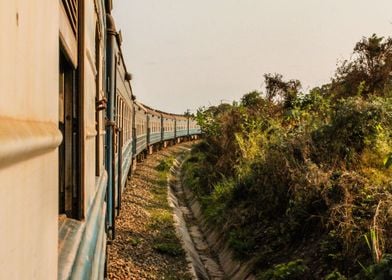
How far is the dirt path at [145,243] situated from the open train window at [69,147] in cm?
390

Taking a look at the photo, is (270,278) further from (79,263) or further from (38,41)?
(38,41)

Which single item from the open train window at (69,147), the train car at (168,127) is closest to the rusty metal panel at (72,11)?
the open train window at (69,147)

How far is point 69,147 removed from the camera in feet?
6.51

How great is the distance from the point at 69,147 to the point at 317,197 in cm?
461

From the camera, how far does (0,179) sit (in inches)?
23.6

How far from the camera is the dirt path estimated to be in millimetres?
6074

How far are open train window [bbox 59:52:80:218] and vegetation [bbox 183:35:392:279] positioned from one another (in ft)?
9.27

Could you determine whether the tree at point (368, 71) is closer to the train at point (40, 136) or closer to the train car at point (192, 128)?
the train at point (40, 136)

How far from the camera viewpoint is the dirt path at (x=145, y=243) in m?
6.07

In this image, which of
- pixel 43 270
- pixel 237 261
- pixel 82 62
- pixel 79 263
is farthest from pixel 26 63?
pixel 237 261

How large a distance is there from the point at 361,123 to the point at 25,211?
23.3 feet

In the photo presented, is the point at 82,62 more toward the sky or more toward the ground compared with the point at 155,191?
more toward the sky

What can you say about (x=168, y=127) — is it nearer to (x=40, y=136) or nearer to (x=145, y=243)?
(x=145, y=243)

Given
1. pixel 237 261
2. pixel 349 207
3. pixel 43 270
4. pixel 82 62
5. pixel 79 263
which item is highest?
pixel 82 62
